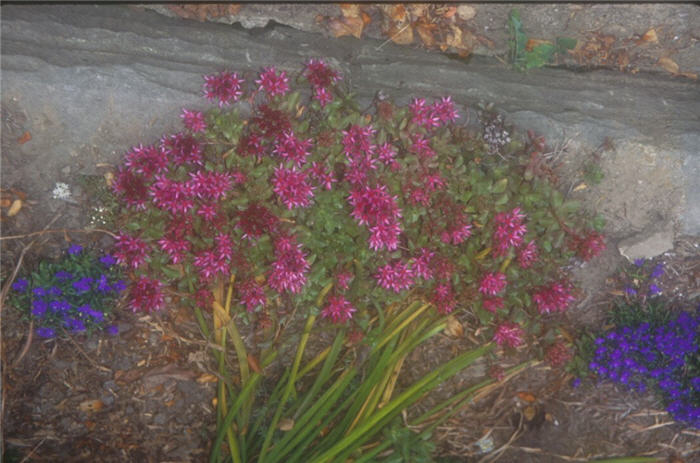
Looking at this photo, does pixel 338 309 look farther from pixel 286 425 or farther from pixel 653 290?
pixel 653 290

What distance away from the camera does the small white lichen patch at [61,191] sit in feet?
11.0

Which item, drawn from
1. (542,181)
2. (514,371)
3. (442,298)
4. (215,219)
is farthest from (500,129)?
(215,219)

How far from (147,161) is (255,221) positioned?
72 centimetres

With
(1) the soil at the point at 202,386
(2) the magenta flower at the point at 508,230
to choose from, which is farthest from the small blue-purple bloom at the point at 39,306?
(2) the magenta flower at the point at 508,230

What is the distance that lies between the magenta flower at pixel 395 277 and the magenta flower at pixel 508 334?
64 cm

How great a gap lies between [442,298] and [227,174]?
1467 mm

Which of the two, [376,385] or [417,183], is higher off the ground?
[417,183]

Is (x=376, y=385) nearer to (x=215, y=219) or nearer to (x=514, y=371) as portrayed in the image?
(x=514, y=371)

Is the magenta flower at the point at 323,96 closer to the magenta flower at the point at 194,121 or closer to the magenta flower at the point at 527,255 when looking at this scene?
the magenta flower at the point at 194,121

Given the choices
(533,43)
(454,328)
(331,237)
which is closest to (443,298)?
(454,328)

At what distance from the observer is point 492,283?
10.9 ft

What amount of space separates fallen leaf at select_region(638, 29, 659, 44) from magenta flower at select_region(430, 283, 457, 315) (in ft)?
7.42

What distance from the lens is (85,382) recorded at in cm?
353

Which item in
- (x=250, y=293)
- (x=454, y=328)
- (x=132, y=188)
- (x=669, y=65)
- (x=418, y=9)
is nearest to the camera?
(x=132, y=188)
